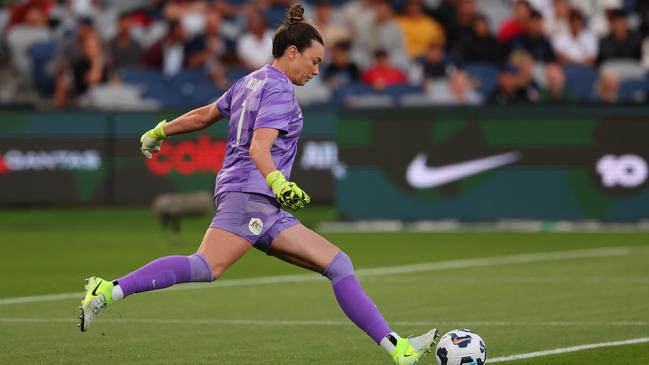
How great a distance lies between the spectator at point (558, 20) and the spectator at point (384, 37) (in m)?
2.74

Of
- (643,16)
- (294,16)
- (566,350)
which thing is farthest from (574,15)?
(294,16)

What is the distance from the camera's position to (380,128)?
842 inches

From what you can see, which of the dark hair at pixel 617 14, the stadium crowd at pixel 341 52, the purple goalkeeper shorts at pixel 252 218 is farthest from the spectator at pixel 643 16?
the purple goalkeeper shorts at pixel 252 218

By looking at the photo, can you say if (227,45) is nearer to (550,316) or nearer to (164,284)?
(550,316)

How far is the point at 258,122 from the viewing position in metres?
8.09

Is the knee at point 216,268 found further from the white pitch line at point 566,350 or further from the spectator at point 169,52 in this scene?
the spectator at point 169,52

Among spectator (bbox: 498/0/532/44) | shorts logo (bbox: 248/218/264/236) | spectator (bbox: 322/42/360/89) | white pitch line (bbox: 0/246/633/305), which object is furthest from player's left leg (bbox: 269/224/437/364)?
spectator (bbox: 498/0/532/44)

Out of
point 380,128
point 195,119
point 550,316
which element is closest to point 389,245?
point 380,128

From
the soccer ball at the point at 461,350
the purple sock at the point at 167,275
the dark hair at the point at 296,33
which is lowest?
the soccer ball at the point at 461,350

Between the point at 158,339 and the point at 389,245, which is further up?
the point at 158,339

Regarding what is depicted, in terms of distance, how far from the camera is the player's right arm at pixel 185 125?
880 centimetres

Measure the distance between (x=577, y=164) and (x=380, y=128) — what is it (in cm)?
283

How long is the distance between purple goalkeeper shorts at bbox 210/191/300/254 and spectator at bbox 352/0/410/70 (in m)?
17.7

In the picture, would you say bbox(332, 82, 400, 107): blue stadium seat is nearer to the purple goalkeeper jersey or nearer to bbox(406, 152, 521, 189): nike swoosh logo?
bbox(406, 152, 521, 189): nike swoosh logo
